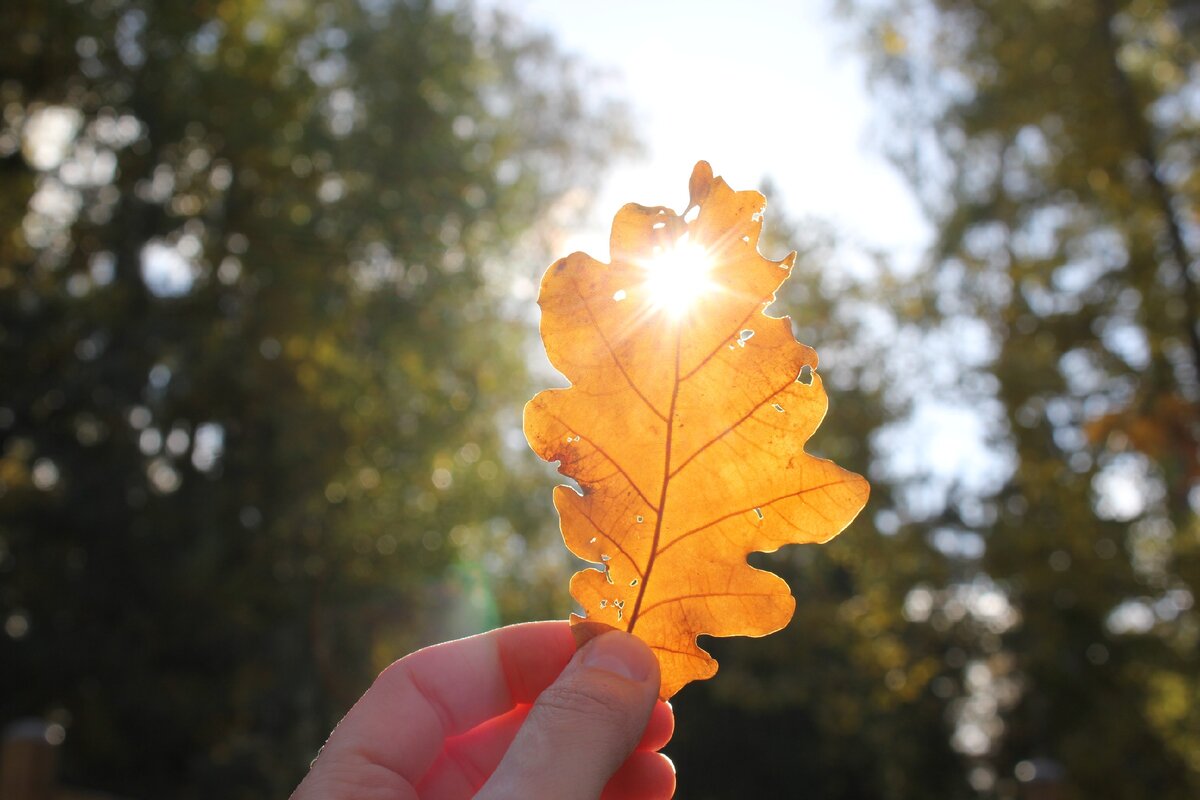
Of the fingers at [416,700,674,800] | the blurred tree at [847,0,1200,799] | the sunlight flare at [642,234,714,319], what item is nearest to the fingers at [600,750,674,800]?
the fingers at [416,700,674,800]

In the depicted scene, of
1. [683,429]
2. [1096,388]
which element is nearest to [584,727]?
[683,429]

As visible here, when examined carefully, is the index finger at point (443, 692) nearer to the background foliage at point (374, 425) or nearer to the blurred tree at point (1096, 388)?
the blurred tree at point (1096, 388)

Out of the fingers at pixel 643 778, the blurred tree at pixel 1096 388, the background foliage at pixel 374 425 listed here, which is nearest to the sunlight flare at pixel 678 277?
the fingers at pixel 643 778

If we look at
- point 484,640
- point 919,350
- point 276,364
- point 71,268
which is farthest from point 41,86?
point 484,640

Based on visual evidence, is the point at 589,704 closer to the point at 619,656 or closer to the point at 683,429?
the point at 619,656

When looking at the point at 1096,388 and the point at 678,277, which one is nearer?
the point at 678,277

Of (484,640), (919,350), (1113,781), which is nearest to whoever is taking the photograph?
(484,640)

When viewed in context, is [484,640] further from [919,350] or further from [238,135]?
[238,135]
